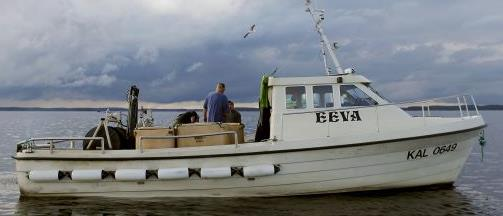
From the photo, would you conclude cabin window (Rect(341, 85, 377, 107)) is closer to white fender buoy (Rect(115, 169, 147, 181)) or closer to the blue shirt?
the blue shirt

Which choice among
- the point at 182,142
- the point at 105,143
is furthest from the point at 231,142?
the point at 105,143

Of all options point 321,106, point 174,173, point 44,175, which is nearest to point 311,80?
point 321,106

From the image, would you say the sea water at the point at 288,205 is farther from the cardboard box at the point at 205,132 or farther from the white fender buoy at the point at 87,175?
the cardboard box at the point at 205,132

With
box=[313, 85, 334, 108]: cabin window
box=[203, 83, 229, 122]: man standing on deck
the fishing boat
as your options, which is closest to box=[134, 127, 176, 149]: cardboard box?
the fishing boat

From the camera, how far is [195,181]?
11656 millimetres

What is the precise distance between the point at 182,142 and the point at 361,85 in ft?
13.3

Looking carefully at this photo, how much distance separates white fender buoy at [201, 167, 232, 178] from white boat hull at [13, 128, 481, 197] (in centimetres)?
11

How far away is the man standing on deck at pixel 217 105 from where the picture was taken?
12.2 meters

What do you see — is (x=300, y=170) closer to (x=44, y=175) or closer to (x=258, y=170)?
(x=258, y=170)

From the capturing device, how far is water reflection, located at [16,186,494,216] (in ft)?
36.4

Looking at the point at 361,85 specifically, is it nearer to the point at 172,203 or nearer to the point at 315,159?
the point at 315,159

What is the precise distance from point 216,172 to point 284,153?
1.45 metres

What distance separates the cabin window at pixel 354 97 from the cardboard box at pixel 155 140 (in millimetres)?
3752

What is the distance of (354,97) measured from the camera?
11.8m
